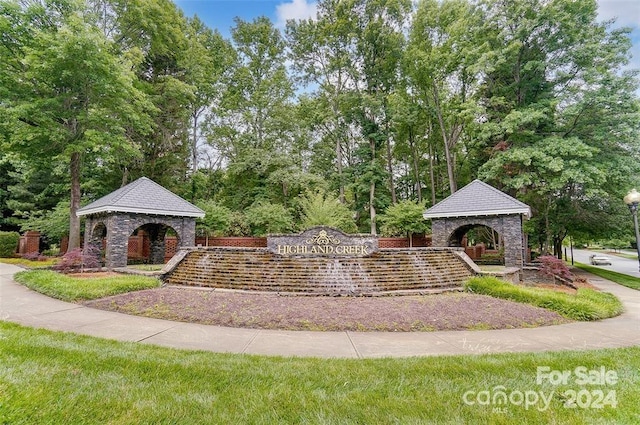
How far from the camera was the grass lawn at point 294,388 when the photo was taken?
8.15ft

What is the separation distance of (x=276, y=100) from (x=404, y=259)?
19.7 metres

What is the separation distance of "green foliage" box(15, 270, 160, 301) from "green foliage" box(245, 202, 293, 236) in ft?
34.9

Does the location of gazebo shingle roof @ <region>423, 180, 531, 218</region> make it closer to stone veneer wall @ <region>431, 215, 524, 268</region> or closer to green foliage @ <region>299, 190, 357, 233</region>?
stone veneer wall @ <region>431, 215, 524, 268</region>

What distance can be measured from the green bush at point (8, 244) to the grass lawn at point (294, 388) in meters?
20.4

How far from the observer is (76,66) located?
14.6m

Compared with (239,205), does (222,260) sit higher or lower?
lower

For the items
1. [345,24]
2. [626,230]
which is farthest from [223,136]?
[626,230]

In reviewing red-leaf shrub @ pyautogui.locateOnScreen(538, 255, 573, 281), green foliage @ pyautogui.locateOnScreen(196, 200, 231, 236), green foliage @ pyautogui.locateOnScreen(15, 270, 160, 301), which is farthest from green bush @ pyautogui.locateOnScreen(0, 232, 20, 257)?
red-leaf shrub @ pyautogui.locateOnScreen(538, 255, 573, 281)

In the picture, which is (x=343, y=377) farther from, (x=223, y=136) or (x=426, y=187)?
(x=426, y=187)

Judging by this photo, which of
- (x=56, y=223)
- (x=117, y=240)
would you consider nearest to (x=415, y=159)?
(x=117, y=240)

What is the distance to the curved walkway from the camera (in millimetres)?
4633

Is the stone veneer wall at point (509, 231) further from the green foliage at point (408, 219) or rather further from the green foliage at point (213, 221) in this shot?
the green foliage at point (213, 221)

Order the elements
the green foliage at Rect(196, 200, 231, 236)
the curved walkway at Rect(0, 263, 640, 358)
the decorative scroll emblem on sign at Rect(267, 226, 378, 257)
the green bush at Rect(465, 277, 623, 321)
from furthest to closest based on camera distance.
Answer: the green foliage at Rect(196, 200, 231, 236) < the decorative scroll emblem on sign at Rect(267, 226, 378, 257) < the green bush at Rect(465, 277, 623, 321) < the curved walkway at Rect(0, 263, 640, 358)

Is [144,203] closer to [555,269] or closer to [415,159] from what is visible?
[555,269]
